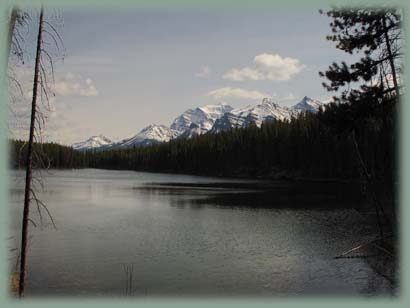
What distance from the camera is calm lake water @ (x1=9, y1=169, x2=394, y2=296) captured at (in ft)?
59.2

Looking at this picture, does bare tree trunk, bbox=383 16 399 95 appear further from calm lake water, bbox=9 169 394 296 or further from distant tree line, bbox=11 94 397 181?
distant tree line, bbox=11 94 397 181

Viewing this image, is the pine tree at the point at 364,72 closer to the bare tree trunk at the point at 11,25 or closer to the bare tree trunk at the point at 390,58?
the bare tree trunk at the point at 390,58

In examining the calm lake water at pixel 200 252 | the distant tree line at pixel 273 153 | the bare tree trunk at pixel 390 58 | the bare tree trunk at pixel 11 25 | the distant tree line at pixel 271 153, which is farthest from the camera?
the distant tree line at pixel 273 153

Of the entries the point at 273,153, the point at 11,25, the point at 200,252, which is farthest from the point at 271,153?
the point at 11,25

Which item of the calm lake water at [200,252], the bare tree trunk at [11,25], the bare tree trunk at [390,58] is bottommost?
the calm lake water at [200,252]

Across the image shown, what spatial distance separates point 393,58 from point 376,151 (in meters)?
54.4

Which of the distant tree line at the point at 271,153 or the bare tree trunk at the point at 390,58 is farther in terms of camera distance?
the distant tree line at the point at 271,153

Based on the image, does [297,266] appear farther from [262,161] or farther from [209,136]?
[209,136]

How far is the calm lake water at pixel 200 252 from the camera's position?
18031 mm

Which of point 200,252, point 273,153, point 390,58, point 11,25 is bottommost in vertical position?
point 200,252

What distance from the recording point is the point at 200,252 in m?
24.3

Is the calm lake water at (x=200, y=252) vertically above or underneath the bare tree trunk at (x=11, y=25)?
underneath

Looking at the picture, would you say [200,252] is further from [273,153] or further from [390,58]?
[273,153]

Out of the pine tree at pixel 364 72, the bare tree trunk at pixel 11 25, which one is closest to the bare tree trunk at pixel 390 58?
the pine tree at pixel 364 72
